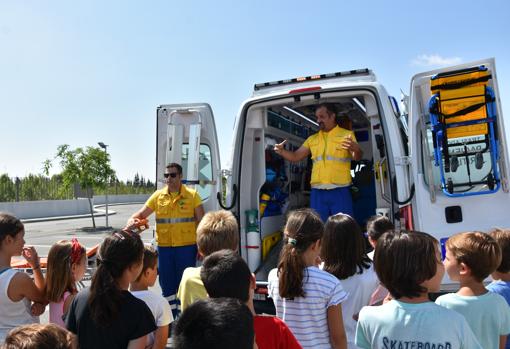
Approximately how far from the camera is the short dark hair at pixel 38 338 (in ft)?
4.14

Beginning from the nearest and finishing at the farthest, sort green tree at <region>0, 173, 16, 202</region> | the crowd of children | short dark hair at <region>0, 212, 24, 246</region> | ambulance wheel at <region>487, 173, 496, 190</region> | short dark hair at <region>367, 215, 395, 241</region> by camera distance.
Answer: the crowd of children
short dark hair at <region>0, 212, 24, 246</region>
short dark hair at <region>367, 215, 395, 241</region>
ambulance wheel at <region>487, 173, 496, 190</region>
green tree at <region>0, 173, 16, 202</region>

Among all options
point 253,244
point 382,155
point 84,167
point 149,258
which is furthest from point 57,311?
point 84,167

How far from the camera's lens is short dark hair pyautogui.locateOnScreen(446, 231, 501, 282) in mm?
2170

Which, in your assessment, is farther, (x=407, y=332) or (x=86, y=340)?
(x=86, y=340)

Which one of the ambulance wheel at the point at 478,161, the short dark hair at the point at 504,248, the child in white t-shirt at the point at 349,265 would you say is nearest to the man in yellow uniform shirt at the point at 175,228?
the child in white t-shirt at the point at 349,265

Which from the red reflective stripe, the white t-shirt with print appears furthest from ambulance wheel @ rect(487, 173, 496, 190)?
the white t-shirt with print

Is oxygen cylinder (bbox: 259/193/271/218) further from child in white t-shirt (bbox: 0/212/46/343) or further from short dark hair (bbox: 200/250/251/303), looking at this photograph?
short dark hair (bbox: 200/250/251/303)

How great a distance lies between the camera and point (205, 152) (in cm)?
513

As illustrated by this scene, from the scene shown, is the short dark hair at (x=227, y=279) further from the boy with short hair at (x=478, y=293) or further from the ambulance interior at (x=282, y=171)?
the ambulance interior at (x=282, y=171)

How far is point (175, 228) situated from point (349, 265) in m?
2.73

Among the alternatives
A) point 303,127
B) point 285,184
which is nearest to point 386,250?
point 285,184

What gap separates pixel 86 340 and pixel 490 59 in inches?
141

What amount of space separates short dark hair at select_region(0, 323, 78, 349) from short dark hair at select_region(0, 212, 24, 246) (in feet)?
5.86

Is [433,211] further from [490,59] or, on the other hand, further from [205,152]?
[205,152]
